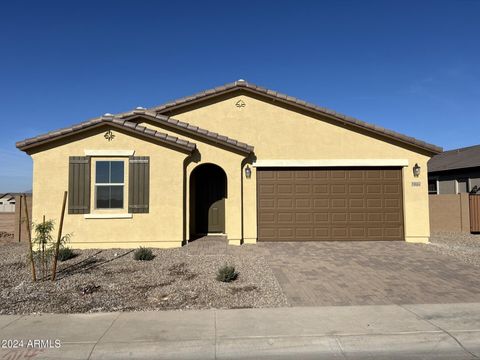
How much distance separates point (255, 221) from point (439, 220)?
10156mm

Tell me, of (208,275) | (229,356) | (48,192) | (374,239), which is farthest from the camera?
(374,239)

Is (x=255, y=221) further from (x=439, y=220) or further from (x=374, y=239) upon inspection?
(x=439, y=220)

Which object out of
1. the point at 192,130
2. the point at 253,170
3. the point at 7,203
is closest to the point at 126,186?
the point at 192,130

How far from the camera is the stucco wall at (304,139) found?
1248 cm

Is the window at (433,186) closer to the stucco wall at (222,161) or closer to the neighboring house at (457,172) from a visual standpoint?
the neighboring house at (457,172)

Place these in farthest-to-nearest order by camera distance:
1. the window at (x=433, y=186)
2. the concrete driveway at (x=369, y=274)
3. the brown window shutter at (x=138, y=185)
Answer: the window at (x=433, y=186) < the brown window shutter at (x=138, y=185) < the concrete driveway at (x=369, y=274)

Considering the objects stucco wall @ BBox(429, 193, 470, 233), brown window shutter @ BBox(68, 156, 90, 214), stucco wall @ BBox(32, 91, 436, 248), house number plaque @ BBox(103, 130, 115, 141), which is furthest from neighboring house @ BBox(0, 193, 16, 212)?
stucco wall @ BBox(429, 193, 470, 233)

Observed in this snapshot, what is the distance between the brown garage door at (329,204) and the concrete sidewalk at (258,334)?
6648mm

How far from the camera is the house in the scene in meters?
10.8

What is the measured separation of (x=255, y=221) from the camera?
1209 cm

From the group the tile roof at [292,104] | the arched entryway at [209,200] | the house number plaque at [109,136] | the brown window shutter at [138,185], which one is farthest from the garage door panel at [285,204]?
the house number plaque at [109,136]

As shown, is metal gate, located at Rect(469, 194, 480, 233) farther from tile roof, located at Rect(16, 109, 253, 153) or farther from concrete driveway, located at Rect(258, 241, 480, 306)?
tile roof, located at Rect(16, 109, 253, 153)

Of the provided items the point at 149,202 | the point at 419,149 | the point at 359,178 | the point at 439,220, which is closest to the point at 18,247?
the point at 149,202

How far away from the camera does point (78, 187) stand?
1062 cm
